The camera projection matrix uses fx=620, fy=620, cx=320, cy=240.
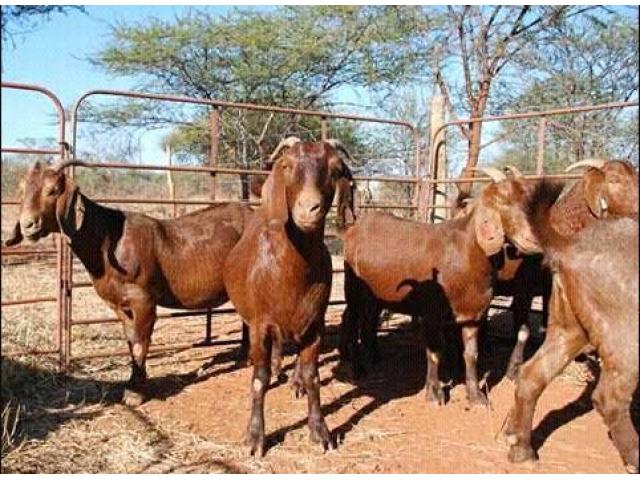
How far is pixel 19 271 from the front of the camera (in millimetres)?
10750

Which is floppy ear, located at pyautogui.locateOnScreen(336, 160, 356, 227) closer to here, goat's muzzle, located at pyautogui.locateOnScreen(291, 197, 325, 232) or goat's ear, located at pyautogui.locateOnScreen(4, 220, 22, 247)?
goat's muzzle, located at pyautogui.locateOnScreen(291, 197, 325, 232)

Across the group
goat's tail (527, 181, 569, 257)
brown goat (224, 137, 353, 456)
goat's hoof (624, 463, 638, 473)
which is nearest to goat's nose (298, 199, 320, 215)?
brown goat (224, 137, 353, 456)

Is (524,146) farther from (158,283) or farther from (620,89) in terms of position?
(158,283)

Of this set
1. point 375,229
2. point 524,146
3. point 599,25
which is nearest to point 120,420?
point 375,229

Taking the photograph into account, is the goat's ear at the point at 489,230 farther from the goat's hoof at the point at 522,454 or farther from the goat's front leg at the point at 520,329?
the goat's hoof at the point at 522,454

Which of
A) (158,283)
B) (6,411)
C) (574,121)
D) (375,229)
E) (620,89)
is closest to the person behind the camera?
(6,411)

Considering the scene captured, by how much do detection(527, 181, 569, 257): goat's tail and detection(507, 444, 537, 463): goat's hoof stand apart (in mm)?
1428

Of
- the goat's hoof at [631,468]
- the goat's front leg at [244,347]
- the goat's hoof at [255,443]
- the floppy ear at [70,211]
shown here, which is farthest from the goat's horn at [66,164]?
the goat's hoof at [631,468]

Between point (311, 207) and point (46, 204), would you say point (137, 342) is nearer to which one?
point (46, 204)

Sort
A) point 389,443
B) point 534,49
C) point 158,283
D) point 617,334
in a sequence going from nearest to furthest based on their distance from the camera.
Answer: point 617,334 → point 389,443 → point 158,283 → point 534,49

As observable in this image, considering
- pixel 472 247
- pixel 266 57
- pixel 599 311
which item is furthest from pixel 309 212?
pixel 266 57

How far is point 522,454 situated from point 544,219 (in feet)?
5.34

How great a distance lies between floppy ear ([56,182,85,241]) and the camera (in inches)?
209

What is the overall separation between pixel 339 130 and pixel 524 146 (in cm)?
463
